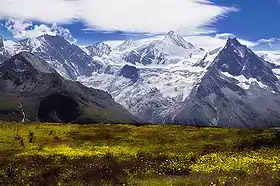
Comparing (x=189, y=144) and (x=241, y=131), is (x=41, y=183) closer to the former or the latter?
(x=189, y=144)

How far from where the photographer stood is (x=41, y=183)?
96.8 feet

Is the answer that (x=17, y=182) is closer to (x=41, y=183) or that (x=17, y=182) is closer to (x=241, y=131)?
(x=41, y=183)

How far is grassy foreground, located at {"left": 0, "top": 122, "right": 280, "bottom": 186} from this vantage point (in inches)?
1196

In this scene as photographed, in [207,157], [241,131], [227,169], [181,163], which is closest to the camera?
[227,169]

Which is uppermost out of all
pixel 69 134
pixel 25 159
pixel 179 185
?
pixel 179 185

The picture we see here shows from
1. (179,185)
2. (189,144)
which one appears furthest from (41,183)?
(189,144)

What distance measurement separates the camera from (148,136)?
68312mm

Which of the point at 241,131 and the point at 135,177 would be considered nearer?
the point at 135,177

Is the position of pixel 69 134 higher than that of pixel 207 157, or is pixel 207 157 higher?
pixel 207 157

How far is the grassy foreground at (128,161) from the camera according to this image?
30375 millimetres

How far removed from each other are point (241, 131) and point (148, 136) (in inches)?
735

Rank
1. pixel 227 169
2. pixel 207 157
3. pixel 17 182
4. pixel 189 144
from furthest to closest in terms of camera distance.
→ pixel 189 144 → pixel 207 157 → pixel 227 169 → pixel 17 182

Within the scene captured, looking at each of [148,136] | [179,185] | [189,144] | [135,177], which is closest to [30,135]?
[148,136]

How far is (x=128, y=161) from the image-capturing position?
40.8 m
